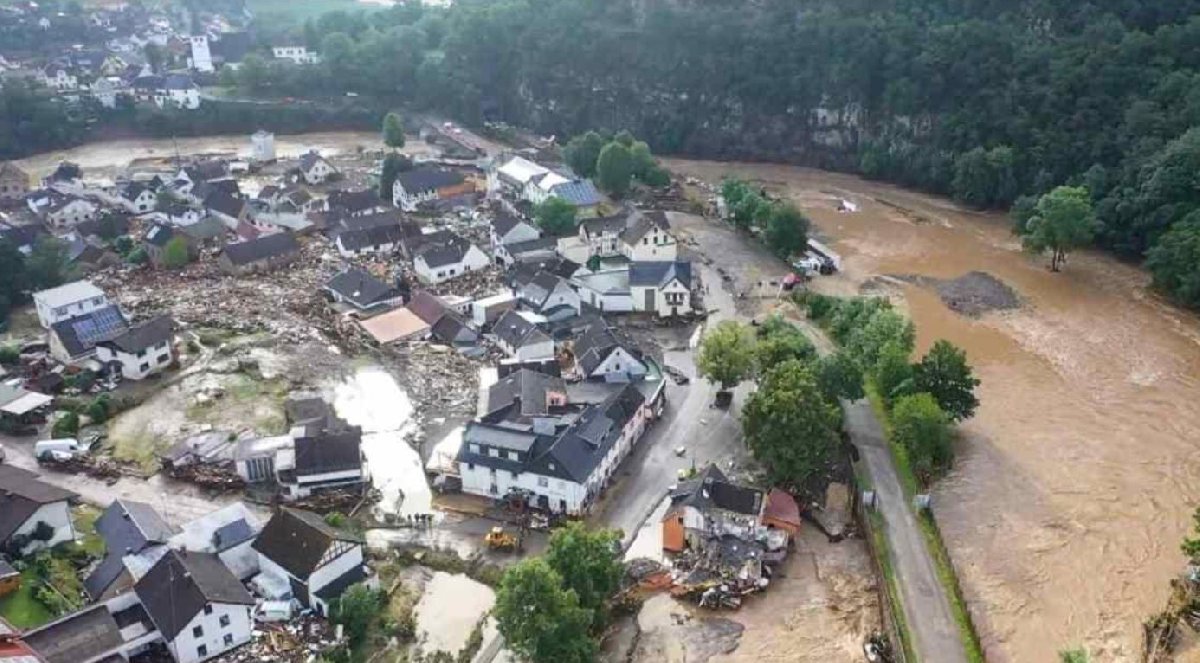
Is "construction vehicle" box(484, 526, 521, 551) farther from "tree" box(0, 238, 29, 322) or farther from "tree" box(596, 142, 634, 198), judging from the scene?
"tree" box(596, 142, 634, 198)

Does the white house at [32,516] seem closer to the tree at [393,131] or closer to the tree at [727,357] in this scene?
the tree at [727,357]

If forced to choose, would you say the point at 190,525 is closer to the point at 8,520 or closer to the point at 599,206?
the point at 8,520

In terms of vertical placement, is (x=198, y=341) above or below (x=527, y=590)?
below

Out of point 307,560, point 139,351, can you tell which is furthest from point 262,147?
point 307,560

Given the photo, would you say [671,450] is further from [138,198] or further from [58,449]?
[138,198]

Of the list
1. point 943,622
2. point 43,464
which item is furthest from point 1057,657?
point 43,464

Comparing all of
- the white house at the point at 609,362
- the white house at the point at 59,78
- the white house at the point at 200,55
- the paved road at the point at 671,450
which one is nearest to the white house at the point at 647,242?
the paved road at the point at 671,450
